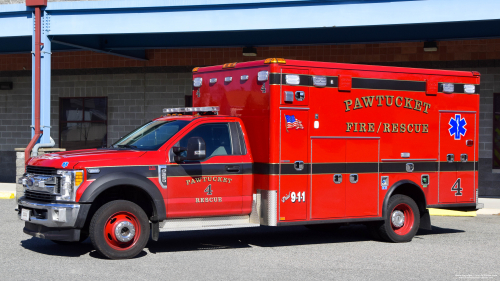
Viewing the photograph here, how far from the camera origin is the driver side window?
9078 mm

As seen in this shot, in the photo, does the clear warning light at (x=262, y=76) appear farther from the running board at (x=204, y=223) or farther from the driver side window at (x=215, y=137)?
the running board at (x=204, y=223)

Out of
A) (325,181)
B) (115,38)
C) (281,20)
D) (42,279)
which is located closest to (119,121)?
(115,38)

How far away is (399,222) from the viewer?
10.5m

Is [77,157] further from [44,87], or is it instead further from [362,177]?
[44,87]

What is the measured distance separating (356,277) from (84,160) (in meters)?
3.79

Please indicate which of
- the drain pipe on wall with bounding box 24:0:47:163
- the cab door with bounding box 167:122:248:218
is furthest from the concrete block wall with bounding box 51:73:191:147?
the cab door with bounding box 167:122:248:218

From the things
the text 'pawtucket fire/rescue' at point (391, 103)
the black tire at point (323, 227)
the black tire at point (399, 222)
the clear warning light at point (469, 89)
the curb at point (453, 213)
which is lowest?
the curb at point (453, 213)

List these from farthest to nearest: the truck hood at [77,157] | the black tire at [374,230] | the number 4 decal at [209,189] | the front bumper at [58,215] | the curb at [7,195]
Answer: the curb at [7,195], the black tire at [374,230], the number 4 decal at [209,189], the truck hood at [77,157], the front bumper at [58,215]

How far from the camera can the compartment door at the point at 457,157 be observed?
35.1 feet

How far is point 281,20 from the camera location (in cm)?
1430

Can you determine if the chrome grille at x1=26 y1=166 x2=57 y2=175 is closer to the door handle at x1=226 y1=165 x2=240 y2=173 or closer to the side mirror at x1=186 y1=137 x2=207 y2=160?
the side mirror at x1=186 y1=137 x2=207 y2=160

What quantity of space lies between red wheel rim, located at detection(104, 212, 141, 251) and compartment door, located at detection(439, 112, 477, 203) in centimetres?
531

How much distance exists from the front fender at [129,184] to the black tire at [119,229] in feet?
0.79

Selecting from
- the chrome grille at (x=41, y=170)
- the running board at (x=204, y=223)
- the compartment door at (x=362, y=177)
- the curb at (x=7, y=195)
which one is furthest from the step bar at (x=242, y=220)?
the curb at (x=7, y=195)
